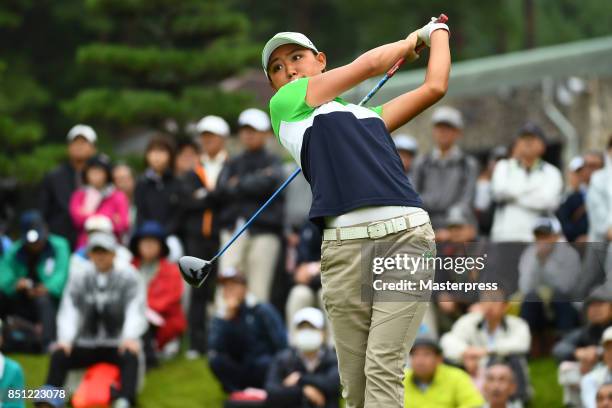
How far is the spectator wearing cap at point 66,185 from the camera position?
1240 cm

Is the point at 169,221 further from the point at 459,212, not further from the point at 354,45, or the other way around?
the point at 354,45

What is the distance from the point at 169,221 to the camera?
12.4 meters

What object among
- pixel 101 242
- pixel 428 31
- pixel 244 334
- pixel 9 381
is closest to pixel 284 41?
pixel 428 31

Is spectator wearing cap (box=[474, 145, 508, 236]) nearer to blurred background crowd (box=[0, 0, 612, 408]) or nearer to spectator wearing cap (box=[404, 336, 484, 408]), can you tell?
blurred background crowd (box=[0, 0, 612, 408])

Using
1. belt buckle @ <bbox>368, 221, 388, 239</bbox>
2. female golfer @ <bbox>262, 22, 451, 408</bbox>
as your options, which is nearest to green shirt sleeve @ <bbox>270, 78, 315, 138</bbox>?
female golfer @ <bbox>262, 22, 451, 408</bbox>

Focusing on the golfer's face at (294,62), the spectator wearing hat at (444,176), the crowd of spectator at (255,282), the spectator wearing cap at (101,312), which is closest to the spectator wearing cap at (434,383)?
the crowd of spectator at (255,282)

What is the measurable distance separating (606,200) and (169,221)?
417 centimetres

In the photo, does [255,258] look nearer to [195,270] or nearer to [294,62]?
[195,270]

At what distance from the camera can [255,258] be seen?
1152 cm

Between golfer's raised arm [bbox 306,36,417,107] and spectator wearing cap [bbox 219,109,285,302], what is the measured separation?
5.83m

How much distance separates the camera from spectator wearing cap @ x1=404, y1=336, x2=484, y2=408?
9328 mm

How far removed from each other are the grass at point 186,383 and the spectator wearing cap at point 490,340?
24cm

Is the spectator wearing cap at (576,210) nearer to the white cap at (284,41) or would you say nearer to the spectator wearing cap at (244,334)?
the spectator wearing cap at (244,334)

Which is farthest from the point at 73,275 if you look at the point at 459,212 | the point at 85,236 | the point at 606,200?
the point at 606,200
